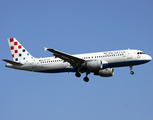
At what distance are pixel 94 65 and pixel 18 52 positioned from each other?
47.2 ft

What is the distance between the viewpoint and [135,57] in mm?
40969

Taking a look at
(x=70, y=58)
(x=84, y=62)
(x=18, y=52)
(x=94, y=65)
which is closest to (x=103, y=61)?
(x=94, y=65)

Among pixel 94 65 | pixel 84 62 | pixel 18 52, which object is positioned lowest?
pixel 94 65

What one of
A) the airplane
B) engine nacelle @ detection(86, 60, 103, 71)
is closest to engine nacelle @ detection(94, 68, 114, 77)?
the airplane

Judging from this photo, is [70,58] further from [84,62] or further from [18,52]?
[18,52]

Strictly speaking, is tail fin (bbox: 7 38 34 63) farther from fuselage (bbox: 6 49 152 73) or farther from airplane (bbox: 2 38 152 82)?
fuselage (bbox: 6 49 152 73)

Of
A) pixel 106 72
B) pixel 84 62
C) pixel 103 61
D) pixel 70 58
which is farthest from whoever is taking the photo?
pixel 106 72

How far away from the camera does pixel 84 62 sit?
1641 inches

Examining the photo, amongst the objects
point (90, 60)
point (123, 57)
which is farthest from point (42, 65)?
point (123, 57)

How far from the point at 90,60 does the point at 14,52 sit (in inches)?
553

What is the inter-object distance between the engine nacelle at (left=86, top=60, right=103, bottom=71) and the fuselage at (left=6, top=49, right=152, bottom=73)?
90 centimetres

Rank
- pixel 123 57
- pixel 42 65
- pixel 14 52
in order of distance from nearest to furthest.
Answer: pixel 123 57 → pixel 42 65 → pixel 14 52

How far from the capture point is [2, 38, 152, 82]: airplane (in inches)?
1607

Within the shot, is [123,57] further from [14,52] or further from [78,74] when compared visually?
[14,52]
